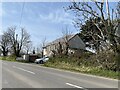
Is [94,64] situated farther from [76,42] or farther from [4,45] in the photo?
[4,45]

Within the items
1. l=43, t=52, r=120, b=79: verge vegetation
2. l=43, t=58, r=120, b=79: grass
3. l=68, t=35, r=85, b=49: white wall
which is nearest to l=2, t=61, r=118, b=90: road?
l=43, t=52, r=120, b=79: verge vegetation

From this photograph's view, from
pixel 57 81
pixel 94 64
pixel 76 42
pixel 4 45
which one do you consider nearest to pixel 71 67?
pixel 94 64

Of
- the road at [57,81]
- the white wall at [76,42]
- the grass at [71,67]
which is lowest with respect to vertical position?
the road at [57,81]

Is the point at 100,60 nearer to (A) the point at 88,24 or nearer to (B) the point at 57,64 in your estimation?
(A) the point at 88,24

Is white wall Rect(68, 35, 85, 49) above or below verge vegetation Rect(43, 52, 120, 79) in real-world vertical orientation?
above

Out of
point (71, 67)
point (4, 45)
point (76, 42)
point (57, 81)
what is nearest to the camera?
point (57, 81)

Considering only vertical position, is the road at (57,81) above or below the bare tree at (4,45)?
below

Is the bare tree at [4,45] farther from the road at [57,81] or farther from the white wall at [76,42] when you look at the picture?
the road at [57,81]

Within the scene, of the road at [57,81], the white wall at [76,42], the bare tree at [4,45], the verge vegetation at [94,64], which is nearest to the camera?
the road at [57,81]

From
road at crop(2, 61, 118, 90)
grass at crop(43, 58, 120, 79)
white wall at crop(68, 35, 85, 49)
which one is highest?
white wall at crop(68, 35, 85, 49)

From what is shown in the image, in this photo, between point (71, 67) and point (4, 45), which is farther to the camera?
point (4, 45)

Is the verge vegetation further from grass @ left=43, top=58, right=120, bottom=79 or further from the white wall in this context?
the white wall

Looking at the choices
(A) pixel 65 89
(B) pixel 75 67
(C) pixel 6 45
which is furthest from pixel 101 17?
(C) pixel 6 45

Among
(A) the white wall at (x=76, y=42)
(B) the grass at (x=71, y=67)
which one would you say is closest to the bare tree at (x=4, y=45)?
(A) the white wall at (x=76, y=42)
